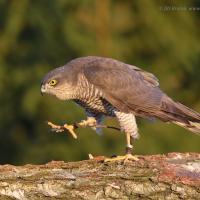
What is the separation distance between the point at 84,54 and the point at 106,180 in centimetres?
1213

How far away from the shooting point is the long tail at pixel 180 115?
28.1 feet

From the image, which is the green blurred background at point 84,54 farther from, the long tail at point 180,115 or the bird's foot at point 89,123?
the long tail at point 180,115

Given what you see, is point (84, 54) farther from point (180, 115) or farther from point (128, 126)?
point (128, 126)

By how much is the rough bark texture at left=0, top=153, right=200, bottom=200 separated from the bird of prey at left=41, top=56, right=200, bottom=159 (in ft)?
4.23

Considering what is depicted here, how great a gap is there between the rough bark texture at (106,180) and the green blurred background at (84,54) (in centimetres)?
1073

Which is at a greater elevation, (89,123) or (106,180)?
(89,123)

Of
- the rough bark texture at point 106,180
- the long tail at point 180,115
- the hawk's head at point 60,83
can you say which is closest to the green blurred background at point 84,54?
the hawk's head at point 60,83

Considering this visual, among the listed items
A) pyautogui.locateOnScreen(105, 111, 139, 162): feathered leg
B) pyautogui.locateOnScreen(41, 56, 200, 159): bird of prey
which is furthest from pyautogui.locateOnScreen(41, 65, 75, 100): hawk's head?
pyautogui.locateOnScreen(105, 111, 139, 162): feathered leg

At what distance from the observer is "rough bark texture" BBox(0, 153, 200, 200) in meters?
6.60

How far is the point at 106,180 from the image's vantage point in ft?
22.5

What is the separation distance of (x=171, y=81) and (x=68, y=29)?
2352mm

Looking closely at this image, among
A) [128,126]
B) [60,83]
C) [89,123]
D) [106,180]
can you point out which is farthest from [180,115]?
[106,180]

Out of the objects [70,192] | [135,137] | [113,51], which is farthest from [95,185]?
[113,51]

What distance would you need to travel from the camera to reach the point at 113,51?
61.2 ft
